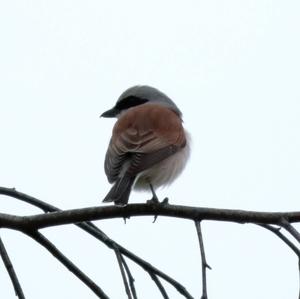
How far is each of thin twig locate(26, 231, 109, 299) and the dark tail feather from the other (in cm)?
56

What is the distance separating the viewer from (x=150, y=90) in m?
6.09

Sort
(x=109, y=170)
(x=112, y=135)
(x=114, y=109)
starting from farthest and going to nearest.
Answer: (x=114, y=109)
(x=112, y=135)
(x=109, y=170)

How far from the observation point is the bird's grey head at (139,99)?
5.92 metres

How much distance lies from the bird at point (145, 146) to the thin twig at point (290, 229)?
1.39 m

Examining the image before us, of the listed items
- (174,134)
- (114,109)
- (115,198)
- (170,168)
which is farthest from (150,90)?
(115,198)

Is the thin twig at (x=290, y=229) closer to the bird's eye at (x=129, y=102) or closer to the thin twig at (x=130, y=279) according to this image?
the thin twig at (x=130, y=279)

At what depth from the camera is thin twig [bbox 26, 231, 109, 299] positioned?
2512 millimetres

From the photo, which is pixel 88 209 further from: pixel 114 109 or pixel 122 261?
pixel 114 109

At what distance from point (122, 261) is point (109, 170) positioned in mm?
1833

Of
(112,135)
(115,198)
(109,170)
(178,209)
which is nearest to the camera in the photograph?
(178,209)

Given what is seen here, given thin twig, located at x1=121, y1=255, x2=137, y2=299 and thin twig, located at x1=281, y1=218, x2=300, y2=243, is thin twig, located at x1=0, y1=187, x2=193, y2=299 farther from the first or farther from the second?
thin twig, located at x1=281, y1=218, x2=300, y2=243

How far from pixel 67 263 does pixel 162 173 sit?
2176 millimetres

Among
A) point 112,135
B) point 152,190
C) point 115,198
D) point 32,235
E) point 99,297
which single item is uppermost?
point 112,135

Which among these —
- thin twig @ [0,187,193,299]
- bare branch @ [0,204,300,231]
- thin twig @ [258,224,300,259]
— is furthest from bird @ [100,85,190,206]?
thin twig @ [258,224,300,259]
